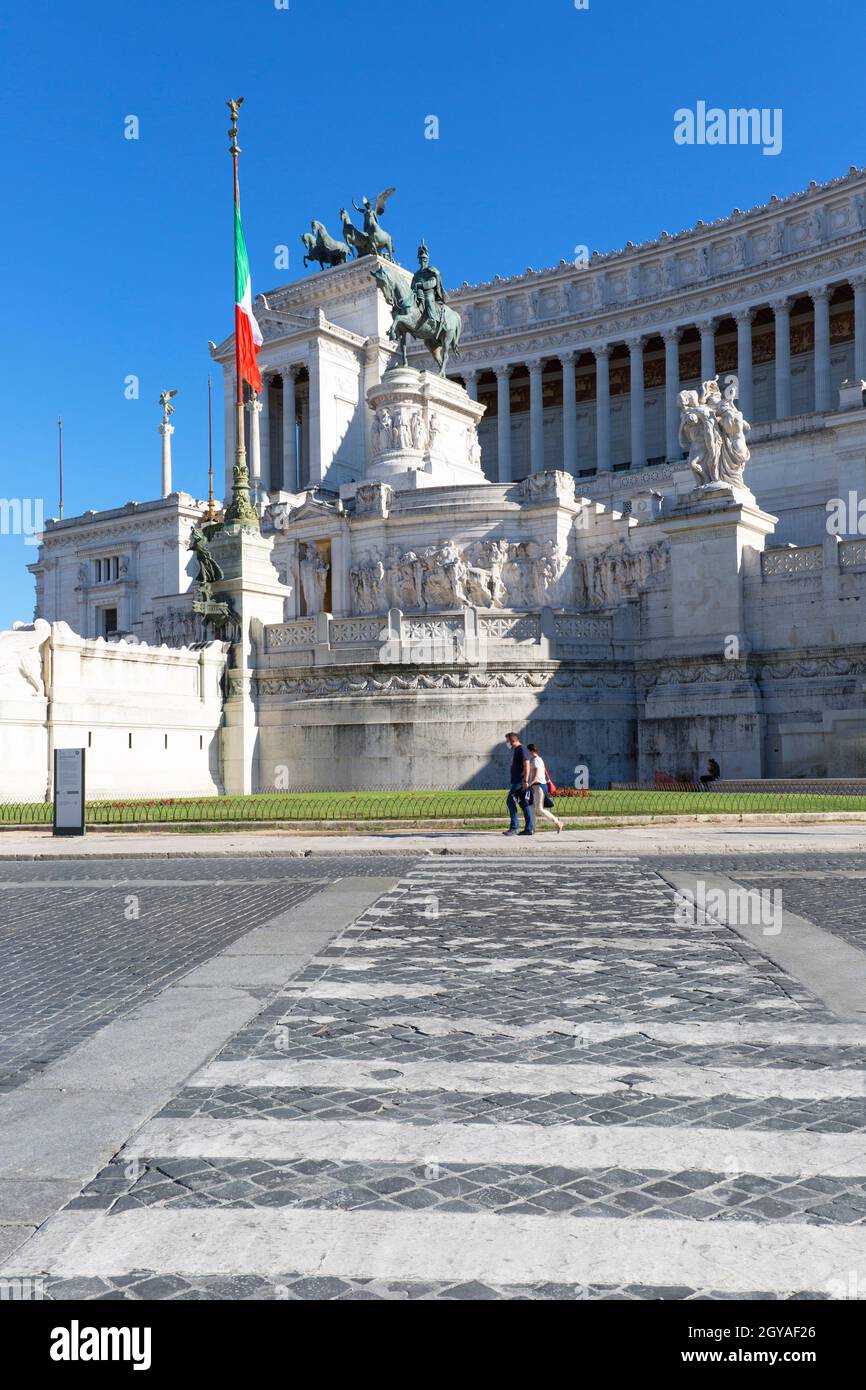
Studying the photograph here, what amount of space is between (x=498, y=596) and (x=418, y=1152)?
146 ft

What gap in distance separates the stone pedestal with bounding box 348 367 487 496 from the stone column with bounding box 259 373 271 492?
2894cm

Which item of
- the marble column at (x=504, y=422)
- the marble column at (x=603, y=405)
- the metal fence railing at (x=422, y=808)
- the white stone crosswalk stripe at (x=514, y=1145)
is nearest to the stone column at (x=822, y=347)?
the marble column at (x=603, y=405)

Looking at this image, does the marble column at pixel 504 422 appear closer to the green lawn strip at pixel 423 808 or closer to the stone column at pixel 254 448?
the stone column at pixel 254 448

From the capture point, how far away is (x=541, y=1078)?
21.0ft

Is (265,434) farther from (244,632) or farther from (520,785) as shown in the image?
(520,785)

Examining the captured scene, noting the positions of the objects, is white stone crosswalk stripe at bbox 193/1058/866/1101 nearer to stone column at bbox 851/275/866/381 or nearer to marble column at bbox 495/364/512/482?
stone column at bbox 851/275/866/381

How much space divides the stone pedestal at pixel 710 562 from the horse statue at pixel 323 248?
62821 millimetres

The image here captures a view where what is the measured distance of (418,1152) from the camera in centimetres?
526

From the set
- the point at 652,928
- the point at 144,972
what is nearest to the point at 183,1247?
the point at 144,972

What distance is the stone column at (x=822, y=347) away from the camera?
249 feet

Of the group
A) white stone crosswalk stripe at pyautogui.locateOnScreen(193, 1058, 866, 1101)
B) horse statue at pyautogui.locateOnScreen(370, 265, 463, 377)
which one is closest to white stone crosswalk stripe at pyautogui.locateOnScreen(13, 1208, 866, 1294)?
white stone crosswalk stripe at pyautogui.locateOnScreen(193, 1058, 866, 1101)

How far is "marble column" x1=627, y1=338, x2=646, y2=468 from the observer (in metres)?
83.3

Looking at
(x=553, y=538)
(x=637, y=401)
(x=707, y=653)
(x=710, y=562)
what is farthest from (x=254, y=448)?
(x=707, y=653)
